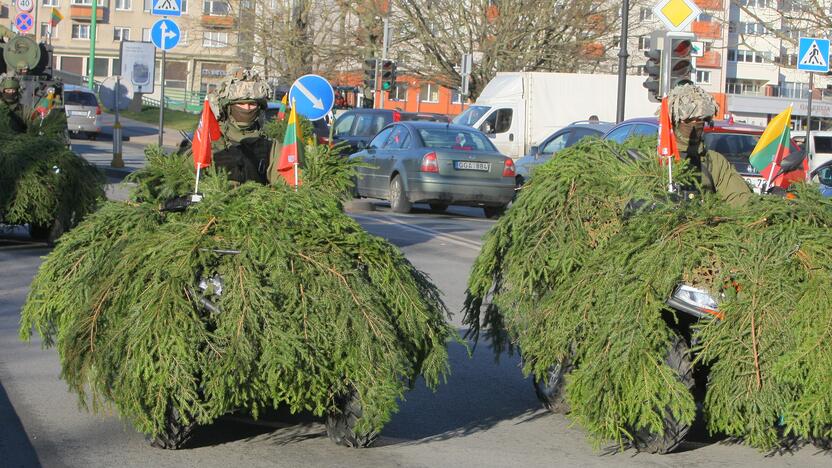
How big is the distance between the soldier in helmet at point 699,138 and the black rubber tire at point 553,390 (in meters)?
1.34

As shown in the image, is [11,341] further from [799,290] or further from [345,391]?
[799,290]

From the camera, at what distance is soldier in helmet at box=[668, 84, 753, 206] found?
7.25m

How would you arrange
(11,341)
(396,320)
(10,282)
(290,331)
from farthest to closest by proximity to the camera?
1. (10,282)
2. (11,341)
3. (396,320)
4. (290,331)

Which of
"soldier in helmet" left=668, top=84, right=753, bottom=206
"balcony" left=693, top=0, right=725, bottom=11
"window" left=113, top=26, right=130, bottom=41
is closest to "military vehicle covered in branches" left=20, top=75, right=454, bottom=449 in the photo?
"soldier in helmet" left=668, top=84, right=753, bottom=206

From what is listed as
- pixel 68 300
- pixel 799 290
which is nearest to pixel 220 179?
pixel 68 300

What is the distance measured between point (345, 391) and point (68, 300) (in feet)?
4.99

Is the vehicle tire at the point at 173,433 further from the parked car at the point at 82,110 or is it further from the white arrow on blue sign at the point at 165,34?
the parked car at the point at 82,110

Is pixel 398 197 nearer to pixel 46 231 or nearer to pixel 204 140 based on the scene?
pixel 46 231

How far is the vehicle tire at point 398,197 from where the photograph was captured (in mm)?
20719

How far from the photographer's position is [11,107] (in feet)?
48.6

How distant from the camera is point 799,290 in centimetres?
573

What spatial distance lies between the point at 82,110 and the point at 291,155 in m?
38.8

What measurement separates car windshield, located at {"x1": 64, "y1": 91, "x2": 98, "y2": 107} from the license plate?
26369 mm

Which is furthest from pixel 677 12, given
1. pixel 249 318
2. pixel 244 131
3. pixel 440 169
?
pixel 249 318
